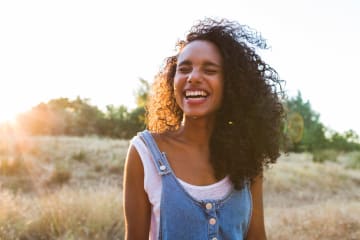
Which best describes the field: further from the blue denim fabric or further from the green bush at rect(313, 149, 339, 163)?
the blue denim fabric

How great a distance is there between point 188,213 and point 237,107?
56cm

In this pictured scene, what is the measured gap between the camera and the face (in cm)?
199

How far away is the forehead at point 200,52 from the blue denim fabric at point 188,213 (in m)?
0.35

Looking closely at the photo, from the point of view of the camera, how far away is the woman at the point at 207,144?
6.12 feet

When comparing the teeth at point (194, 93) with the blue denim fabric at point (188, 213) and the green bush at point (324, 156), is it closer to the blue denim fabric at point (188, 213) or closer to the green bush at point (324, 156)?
the blue denim fabric at point (188, 213)

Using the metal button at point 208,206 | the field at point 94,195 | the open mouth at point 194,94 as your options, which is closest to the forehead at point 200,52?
the open mouth at point 194,94

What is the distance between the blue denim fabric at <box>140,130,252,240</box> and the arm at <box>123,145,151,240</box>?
0.07 metres

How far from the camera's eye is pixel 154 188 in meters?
1.87

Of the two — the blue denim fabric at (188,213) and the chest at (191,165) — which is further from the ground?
the chest at (191,165)

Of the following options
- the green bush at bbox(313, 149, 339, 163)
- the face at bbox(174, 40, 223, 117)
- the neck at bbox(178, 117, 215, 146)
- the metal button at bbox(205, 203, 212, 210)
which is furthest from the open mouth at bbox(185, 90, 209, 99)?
the green bush at bbox(313, 149, 339, 163)

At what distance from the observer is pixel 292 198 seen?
37.3 feet

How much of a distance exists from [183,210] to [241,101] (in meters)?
0.60

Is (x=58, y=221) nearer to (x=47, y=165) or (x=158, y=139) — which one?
(x=158, y=139)

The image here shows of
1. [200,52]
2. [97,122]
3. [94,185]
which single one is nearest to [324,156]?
[97,122]
